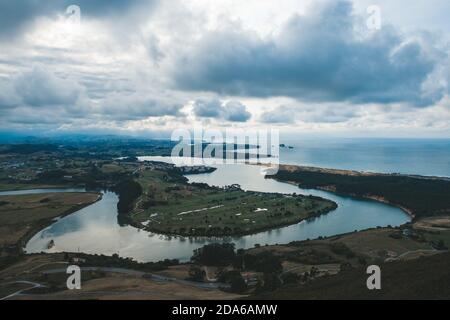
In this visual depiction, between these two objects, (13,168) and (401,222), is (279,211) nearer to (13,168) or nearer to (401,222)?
(401,222)

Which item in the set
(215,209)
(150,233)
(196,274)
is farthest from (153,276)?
(215,209)

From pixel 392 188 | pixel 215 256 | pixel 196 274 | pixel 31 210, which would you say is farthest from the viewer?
pixel 392 188

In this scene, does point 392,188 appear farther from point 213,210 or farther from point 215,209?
point 213,210

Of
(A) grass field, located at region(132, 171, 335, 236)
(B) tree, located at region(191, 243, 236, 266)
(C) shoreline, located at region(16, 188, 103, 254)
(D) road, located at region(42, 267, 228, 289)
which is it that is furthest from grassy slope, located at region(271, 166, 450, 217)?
(C) shoreline, located at region(16, 188, 103, 254)

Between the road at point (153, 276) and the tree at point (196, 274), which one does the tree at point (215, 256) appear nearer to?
the tree at point (196, 274)

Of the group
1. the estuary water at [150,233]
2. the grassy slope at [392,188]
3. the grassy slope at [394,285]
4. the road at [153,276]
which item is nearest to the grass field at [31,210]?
the estuary water at [150,233]
